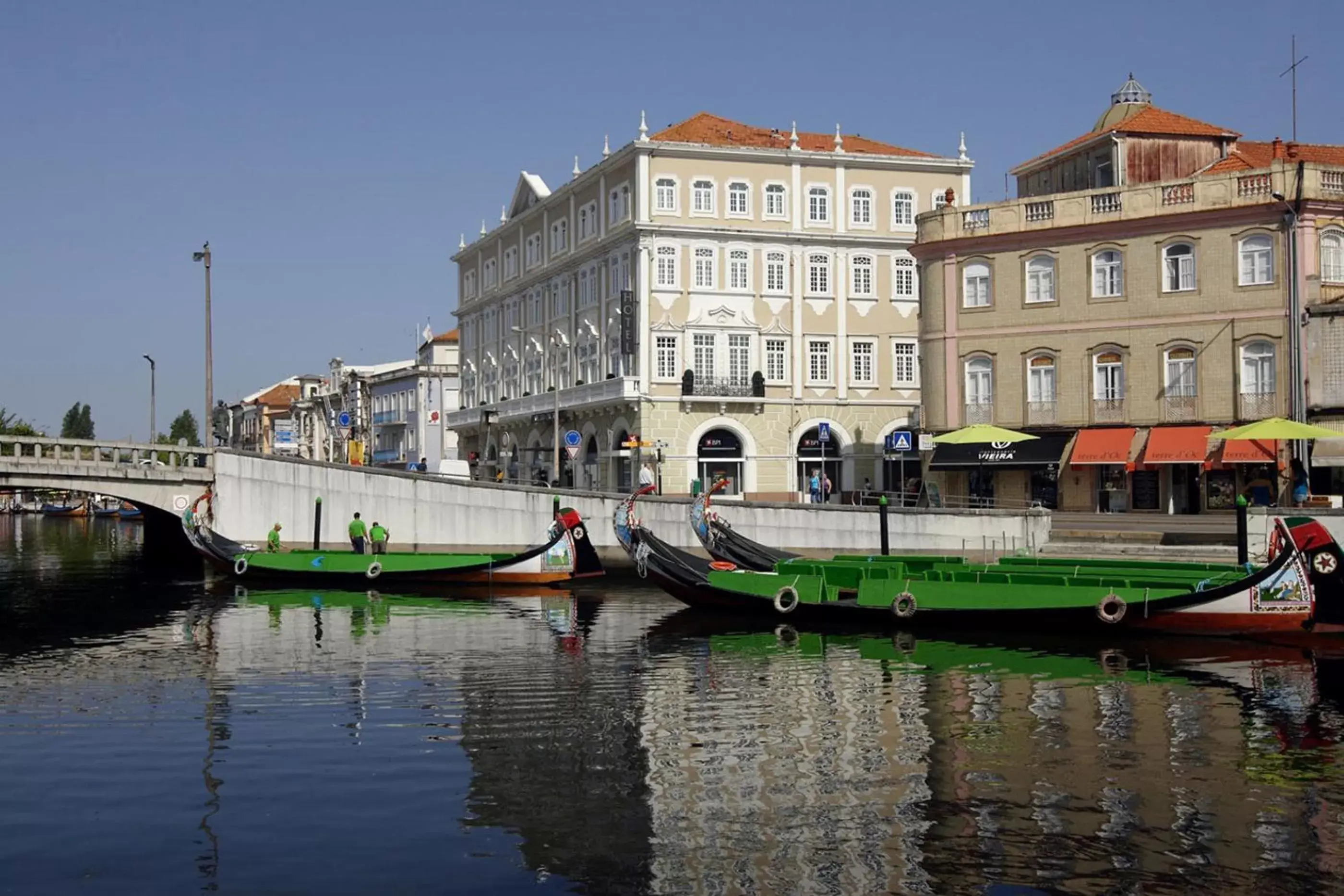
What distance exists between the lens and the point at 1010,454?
→ 158ft

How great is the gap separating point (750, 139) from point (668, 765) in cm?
5508

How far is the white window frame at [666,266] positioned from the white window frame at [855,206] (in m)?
9.07

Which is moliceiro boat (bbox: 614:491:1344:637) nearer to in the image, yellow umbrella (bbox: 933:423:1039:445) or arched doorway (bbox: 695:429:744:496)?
yellow umbrella (bbox: 933:423:1039:445)

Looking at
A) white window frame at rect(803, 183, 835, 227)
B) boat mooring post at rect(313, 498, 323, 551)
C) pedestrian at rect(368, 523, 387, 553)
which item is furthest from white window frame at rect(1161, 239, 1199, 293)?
boat mooring post at rect(313, 498, 323, 551)

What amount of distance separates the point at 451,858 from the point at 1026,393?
38.3 metres

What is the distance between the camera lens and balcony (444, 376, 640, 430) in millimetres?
64750

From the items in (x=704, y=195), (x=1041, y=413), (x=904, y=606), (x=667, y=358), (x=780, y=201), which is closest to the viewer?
(x=904, y=606)

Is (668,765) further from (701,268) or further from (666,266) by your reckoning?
(701,268)

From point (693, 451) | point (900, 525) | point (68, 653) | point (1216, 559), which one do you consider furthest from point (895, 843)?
point (693, 451)

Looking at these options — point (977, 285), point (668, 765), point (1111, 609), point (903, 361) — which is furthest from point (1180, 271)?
point (668, 765)

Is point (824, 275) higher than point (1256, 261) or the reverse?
higher

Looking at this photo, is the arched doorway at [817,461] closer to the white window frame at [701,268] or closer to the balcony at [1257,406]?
the white window frame at [701,268]

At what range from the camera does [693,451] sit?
6506 centimetres

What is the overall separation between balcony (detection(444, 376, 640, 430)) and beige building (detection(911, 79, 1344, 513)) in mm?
17591
